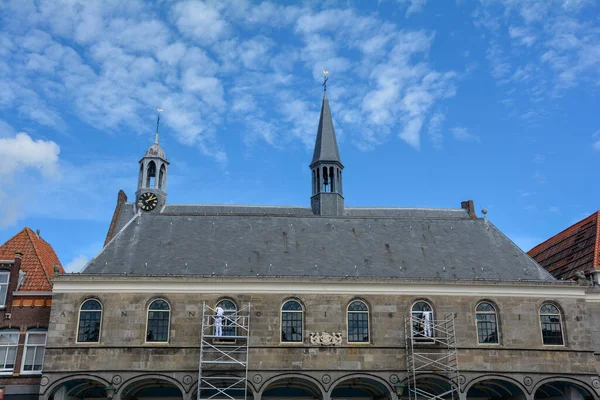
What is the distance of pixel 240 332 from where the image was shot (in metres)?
30.0

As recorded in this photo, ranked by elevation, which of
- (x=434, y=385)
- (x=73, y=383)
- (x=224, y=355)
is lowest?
(x=73, y=383)

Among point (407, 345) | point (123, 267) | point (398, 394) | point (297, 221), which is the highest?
point (297, 221)

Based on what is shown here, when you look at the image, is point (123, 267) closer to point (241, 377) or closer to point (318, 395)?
point (241, 377)

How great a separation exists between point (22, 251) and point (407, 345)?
21.5m

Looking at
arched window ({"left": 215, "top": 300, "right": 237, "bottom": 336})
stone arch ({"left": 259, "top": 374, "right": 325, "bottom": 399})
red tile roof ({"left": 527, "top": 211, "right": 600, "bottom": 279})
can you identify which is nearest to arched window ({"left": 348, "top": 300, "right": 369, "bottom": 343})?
stone arch ({"left": 259, "top": 374, "right": 325, "bottom": 399})

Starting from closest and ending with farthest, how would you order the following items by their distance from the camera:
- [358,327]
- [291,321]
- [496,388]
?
[291,321], [358,327], [496,388]

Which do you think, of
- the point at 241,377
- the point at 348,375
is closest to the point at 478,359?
the point at 348,375

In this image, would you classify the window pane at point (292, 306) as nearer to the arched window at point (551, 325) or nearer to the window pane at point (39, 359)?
the window pane at point (39, 359)

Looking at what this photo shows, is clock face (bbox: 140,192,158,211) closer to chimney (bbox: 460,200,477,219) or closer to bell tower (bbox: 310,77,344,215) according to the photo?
bell tower (bbox: 310,77,344,215)

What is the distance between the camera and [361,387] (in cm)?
3156

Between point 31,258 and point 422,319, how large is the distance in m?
21.3

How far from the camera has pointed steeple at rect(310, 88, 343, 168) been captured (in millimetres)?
50625

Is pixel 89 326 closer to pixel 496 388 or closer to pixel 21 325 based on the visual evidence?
pixel 21 325

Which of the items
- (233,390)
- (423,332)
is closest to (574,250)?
(423,332)
